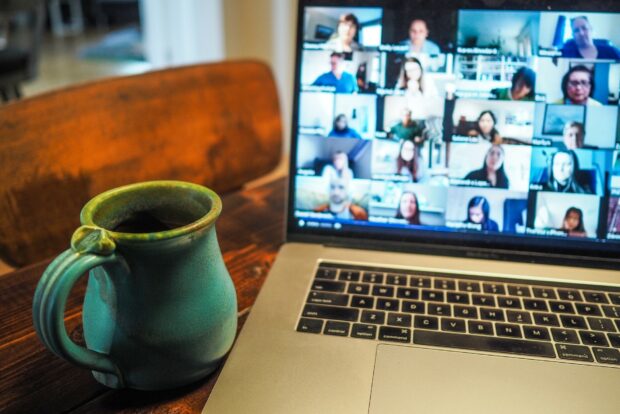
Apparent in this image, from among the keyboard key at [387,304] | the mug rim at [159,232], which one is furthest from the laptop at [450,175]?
the mug rim at [159,232]

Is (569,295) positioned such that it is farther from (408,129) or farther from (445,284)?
(408,129)

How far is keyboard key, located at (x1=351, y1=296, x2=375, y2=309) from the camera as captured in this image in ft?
1.82

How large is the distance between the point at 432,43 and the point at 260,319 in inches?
13.2

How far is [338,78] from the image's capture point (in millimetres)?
645

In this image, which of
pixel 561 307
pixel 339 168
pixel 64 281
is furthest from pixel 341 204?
pixel 64 281

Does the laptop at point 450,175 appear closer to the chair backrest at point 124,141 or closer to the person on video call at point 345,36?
the person on video call at point 345,36

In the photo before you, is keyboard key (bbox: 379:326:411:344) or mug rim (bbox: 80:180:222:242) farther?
keyboard key (bbox: 379:326:411:344)

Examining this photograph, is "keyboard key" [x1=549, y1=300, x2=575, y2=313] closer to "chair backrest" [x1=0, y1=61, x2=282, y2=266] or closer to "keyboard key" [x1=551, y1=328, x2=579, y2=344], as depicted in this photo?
"keyboard key" [x1=551, y1=328, x2=579, y2=344]

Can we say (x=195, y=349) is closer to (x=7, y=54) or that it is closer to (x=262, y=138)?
(x=262, y=138)

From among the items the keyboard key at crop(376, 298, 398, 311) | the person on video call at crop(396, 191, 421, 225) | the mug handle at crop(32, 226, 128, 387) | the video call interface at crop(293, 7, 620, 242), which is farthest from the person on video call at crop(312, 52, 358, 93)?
the mug handle at crop(32, 226, 128, 387)

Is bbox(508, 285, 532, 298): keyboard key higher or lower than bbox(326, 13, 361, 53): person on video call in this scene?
lower

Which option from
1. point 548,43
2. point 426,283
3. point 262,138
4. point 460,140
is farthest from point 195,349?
point 262,138

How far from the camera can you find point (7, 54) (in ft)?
7.41

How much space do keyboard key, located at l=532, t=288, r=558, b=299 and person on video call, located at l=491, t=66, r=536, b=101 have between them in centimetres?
19
